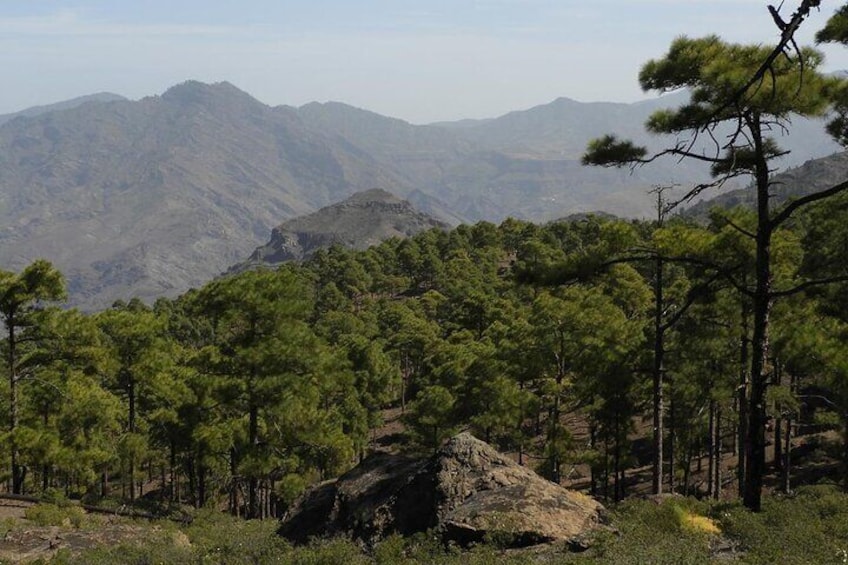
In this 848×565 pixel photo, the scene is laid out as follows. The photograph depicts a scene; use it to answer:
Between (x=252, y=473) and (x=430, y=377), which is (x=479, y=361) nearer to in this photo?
(x=430, y=377)

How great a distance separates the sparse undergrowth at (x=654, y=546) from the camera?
31.4 feet

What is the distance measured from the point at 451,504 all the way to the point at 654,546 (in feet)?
13.7

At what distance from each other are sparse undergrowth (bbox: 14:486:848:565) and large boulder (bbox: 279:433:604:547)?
1.65 ft

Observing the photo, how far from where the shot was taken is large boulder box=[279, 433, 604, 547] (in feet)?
37.6

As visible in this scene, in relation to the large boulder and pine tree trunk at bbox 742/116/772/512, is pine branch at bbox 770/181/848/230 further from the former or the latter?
the large boulder

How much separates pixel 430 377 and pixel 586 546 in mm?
37383

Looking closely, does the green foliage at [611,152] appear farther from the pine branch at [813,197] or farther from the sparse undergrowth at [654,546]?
the sparse undergrowth at [654,546]

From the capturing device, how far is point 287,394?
2133 centimetres

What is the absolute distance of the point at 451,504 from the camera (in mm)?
12688

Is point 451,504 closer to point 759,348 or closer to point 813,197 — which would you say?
point 759,348

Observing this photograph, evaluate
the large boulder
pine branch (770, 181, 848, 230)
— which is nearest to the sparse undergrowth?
the large boulder

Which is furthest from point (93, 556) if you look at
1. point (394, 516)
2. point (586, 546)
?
point (586, 546)

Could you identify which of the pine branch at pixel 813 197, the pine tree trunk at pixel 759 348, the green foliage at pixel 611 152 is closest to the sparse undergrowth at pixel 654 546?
the pine tree trunk at pixel 759 348

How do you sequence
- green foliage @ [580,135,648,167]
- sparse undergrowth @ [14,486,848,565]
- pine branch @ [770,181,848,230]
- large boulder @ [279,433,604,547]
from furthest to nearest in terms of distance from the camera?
green foliage @ [580,135,648,167]
large boulder @ [279,433,604,547]
pine branch @ [770,181,848,230]
sparse undergrowth @ [14,486,848,565]
